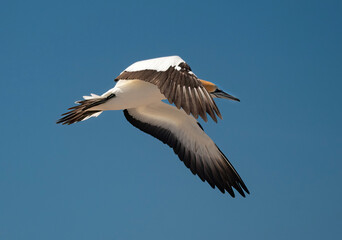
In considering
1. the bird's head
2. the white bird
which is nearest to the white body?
the white bird

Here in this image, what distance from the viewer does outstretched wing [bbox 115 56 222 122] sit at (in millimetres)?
7309

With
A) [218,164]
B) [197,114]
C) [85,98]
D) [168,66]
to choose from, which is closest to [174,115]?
[218,164]

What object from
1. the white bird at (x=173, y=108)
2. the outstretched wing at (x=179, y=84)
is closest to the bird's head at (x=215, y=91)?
the white bird at (x=173, y=108)

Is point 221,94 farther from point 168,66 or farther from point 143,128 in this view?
point 168,66

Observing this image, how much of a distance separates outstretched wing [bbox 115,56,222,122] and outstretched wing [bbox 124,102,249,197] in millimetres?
2811

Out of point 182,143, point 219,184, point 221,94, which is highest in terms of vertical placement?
point 221,94

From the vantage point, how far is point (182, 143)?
11.4 m

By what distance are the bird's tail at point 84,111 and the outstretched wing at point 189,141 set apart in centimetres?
123

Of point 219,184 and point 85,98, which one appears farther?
point 219,184

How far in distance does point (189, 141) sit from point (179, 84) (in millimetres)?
3883

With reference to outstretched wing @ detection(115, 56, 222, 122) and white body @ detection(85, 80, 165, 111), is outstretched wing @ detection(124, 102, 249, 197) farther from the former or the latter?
outstretched wing @ detection(115, 56, 222, 122)

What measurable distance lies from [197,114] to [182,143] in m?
4.23

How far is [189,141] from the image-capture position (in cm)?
1138

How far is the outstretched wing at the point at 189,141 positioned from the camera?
1111 centimetres
